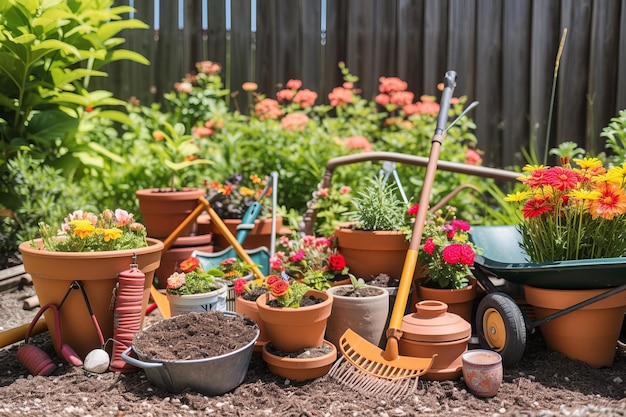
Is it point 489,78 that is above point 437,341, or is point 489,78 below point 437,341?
above

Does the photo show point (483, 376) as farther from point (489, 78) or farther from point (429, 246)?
point (489, 78)

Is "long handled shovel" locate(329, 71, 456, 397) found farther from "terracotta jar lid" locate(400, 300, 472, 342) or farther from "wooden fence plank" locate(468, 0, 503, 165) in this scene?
"wooden fence plank" locate(468, 0, 503, 165)

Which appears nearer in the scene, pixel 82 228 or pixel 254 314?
pixel 82 228

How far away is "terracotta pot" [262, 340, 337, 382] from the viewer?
95.5 inches

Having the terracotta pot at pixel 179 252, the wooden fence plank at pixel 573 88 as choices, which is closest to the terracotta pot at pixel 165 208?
the terracotta pot at pixel 179 252

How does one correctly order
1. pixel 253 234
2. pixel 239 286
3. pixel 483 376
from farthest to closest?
pixel 253 234 < pixel 239 286 < pixel 483 376

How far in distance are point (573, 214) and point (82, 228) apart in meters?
1.86

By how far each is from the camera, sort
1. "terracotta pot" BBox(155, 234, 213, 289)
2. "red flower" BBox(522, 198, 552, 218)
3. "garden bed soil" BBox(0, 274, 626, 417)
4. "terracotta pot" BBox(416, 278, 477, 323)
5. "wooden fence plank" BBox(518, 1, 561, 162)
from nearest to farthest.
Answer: "garden bed soil" BBox(0, 274, 626, 417), "red flower" BBox(522, 198, 552, 218), "terracotta pot" BBox(416, 278, 477, 323), "terracotta pot" BBox(155, 234, 213, 289), "wooden fence plank" BBox(518, 1, 561, 162)

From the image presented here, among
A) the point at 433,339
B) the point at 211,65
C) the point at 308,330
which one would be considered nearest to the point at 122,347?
the point at 308,330

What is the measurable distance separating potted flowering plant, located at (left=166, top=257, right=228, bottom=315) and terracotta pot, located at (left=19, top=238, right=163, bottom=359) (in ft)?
0.43

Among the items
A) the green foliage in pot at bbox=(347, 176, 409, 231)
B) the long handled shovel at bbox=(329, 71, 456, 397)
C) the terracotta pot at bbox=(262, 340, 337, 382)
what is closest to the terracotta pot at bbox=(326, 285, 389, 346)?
the long handled shovel at bbox=(329, 71, 456, 397)

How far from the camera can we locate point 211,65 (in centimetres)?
505

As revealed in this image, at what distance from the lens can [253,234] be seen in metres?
3.76

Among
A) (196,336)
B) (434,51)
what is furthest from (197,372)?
(434,51)
